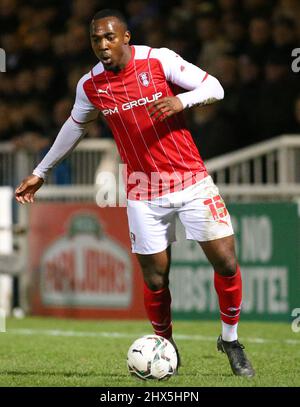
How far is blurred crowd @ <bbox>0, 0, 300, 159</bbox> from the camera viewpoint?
40.4 feet

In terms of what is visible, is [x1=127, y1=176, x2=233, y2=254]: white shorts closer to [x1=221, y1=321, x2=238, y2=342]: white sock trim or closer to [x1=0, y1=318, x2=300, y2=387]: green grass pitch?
[x1=221, y1=321, x2=238, y2=342]: white sock trim

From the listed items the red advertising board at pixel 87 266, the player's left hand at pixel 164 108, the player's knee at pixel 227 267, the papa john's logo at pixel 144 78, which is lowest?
the red advertising board at pixel 87 266

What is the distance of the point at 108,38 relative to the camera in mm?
7031

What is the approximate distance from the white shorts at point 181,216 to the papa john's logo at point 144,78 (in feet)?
2.44

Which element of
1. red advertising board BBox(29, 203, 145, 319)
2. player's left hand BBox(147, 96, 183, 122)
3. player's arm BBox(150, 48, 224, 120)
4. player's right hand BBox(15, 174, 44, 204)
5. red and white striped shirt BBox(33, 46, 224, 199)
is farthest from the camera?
red advertising board BBox(29, 203, 145, 319)

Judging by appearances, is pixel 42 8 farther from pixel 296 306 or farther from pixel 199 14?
pixel 296 306

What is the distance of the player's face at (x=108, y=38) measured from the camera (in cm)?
702

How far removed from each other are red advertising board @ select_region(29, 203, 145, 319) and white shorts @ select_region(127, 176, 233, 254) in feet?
15.4

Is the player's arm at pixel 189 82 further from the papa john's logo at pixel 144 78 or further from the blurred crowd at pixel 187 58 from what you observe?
the blurred crowd at pixel 187 58

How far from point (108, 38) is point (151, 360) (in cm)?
206

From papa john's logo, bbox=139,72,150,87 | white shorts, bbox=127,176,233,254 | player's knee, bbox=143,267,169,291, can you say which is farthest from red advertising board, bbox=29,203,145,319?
papa john's logo, bbox=139,72,150,87

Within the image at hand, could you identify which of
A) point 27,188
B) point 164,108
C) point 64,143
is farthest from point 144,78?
point 27,188

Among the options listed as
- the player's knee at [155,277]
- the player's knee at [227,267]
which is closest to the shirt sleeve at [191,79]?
the player's knee at [227,267]

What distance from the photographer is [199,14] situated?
13680mm
